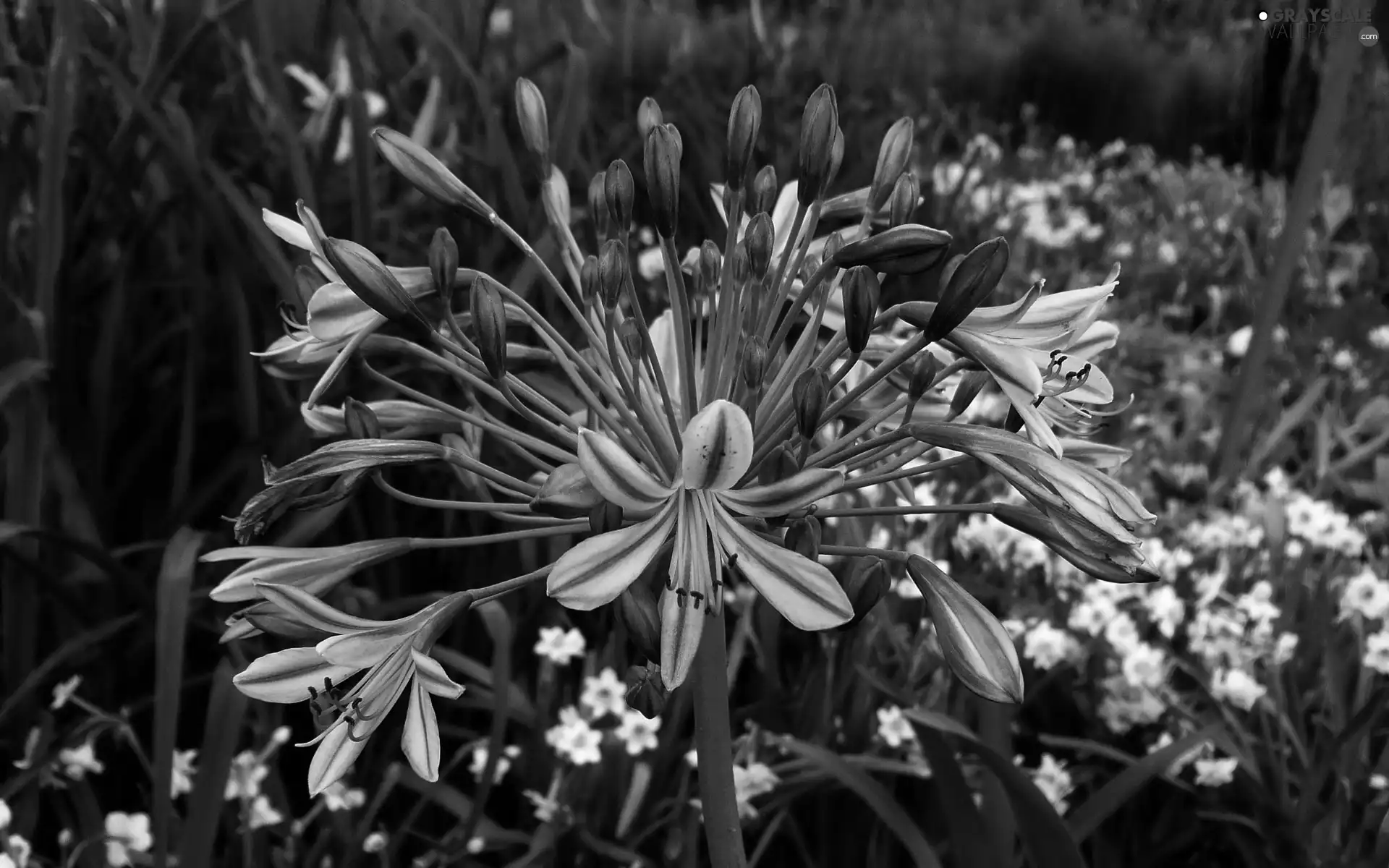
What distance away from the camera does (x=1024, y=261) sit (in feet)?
17.5

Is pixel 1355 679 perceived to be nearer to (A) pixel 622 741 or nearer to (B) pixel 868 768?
(B) pixel 868 768

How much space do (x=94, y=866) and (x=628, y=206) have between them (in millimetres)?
1606

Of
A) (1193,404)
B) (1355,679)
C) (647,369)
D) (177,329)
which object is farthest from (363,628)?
(1193,404)

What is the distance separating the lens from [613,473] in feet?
3.77

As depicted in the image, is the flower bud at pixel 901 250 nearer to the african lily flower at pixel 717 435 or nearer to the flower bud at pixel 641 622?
the african lily flower at pixel 717 435

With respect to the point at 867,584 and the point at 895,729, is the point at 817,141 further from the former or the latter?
the point at 895,729

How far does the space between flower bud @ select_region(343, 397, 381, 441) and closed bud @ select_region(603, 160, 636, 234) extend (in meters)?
0.38

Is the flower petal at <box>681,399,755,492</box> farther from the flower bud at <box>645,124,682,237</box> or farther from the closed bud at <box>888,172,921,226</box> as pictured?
the closed bud at <box>888,172,921,226</box>

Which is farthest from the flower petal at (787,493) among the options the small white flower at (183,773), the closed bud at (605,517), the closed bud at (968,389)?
the small white flower at (183,773)

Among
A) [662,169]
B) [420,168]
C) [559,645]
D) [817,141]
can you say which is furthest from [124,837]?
[817,141]

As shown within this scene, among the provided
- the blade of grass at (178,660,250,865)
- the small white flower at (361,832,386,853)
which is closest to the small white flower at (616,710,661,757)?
the small white flower at (361,832,386,853)

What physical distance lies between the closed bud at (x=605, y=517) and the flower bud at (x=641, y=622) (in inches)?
2.7

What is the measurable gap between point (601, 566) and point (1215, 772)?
1599 mm

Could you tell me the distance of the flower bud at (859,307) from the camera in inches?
47.9
